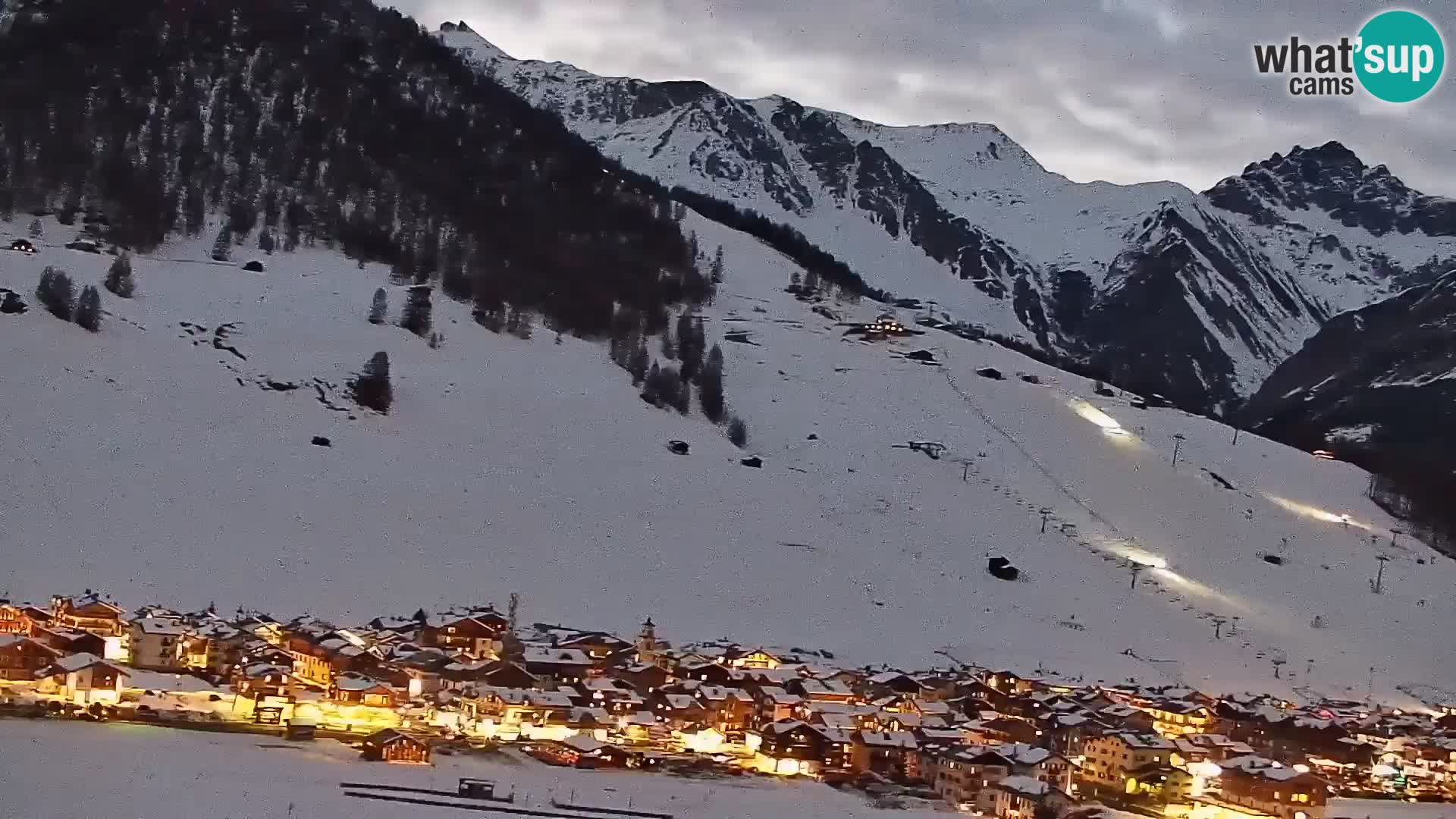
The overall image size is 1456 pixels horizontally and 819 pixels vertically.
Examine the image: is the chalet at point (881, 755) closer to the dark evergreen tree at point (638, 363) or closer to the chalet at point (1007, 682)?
the chalet at point (1007, 682)

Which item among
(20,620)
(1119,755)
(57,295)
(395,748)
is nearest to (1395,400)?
(1119,755)

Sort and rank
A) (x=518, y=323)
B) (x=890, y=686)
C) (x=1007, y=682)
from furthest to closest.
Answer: (x=518, y=323)
(x=1007, y=682)
(x=890, y=686)

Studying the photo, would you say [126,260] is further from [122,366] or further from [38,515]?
[38,515]

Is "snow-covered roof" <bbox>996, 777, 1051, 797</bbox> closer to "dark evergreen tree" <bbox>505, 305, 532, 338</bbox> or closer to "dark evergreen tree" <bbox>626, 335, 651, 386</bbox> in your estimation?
"dark evergreen tree" <bbox>626, 335, 651, 386</bbox>

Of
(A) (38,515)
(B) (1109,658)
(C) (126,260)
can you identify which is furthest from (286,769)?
(C) (126,260)

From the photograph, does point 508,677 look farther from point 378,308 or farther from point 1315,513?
point 1315,513

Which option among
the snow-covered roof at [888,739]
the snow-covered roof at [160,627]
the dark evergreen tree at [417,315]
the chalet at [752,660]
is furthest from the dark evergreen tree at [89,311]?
the snow-covered roof at [888,739]

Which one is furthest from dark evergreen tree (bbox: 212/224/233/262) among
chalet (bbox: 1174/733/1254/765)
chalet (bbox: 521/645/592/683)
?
chalet (bbox: 1174/733/1254/765)
